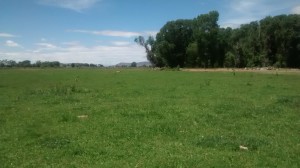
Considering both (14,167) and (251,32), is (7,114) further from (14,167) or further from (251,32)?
(251,32)

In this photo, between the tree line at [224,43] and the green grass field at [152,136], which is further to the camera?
the tree line at [224,43]

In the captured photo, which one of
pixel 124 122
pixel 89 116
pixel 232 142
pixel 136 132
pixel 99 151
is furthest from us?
pixel 89 116

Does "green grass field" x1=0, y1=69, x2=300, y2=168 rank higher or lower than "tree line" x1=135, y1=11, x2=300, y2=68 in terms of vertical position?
lower

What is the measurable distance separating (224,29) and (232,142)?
5135 inches

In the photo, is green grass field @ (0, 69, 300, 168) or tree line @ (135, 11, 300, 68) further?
tree line @ (135, 11, 300, 68)

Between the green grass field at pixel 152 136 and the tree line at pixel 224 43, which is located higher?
the tree line at pixel 224 43

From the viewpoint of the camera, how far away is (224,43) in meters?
129

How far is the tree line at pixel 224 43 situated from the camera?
11425cm

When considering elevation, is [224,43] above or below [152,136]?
above

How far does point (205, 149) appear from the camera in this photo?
13.0 m

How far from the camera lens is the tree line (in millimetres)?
114250

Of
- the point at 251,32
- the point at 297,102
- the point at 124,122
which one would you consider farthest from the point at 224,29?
the point at 124,122

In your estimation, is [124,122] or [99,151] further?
[124,122]

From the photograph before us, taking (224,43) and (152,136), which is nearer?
(152,136)
